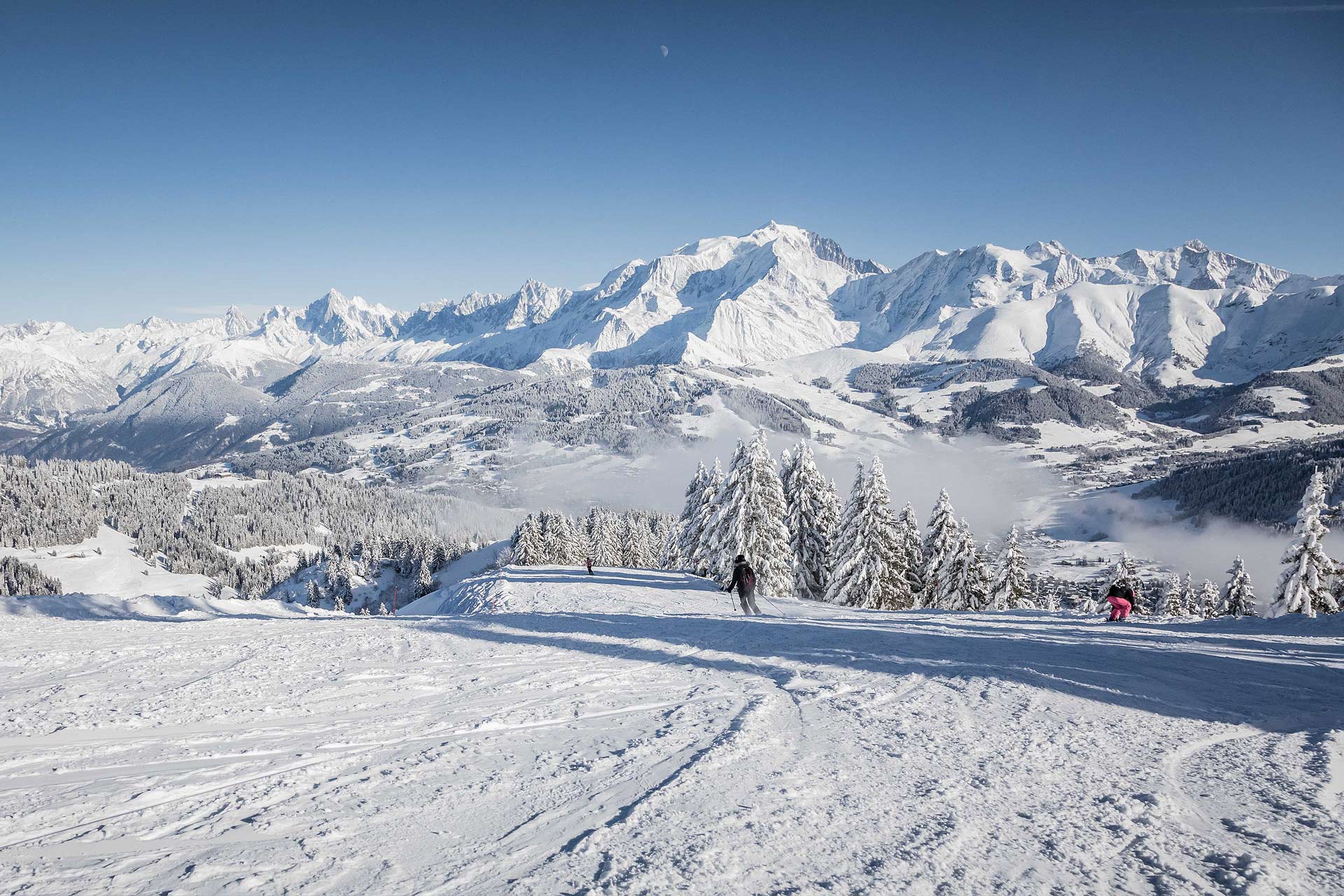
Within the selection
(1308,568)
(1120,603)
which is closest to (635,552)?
(1308,568)

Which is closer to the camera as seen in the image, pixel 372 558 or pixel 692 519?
pixel 692 519

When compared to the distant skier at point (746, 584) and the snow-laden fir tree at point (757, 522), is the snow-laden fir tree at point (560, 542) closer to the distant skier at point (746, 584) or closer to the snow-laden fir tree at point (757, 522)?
the snow-laden fir tree at point (757, 522)

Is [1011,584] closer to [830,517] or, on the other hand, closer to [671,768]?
[830,517]

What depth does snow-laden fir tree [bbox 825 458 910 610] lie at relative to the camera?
3198 cm

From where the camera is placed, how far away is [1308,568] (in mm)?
25828

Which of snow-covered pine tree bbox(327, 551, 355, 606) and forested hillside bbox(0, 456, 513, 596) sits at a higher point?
forested hillside bbox(0, 456, 513, 596)

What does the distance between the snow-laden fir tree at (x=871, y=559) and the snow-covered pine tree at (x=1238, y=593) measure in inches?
876

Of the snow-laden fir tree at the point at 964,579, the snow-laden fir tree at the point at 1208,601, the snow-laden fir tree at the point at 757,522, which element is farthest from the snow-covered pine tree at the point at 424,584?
the snow-laden fir tree at the point at 1208,601

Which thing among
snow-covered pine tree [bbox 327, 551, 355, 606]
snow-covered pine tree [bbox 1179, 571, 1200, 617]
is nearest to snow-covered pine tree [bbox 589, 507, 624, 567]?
snow-covered pine tree [bbox 1179, 571, 1200, 617]

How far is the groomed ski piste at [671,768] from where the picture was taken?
13.0 feet

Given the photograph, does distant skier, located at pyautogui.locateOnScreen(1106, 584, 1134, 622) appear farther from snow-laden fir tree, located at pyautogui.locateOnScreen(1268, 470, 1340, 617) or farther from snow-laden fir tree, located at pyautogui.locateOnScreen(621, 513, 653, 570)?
snow-laden fir tree, located at pyautogui.locateOnScreen(621, 513, 653, 570)

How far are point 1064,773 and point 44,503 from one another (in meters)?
180

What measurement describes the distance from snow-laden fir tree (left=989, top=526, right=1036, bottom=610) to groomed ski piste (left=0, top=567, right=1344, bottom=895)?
21.7m

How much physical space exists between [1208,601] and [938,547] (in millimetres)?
24512
